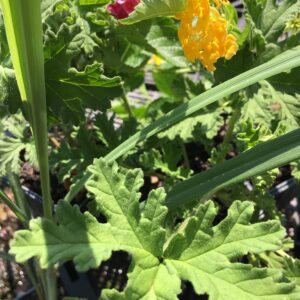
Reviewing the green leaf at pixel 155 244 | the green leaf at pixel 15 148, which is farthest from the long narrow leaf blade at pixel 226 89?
the green leaf at pixel 15 148

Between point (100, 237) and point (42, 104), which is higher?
point (42, 104)

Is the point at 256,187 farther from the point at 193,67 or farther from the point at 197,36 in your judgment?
the point at 193,67

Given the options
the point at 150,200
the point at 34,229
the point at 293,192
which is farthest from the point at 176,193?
the point at 293,192

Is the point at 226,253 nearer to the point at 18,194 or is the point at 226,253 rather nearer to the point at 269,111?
the point at 269,111

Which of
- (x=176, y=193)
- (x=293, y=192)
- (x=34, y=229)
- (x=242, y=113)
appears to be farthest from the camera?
(x=293, y=192)

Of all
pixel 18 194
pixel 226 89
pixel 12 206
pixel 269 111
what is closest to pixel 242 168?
pixel 226 89
